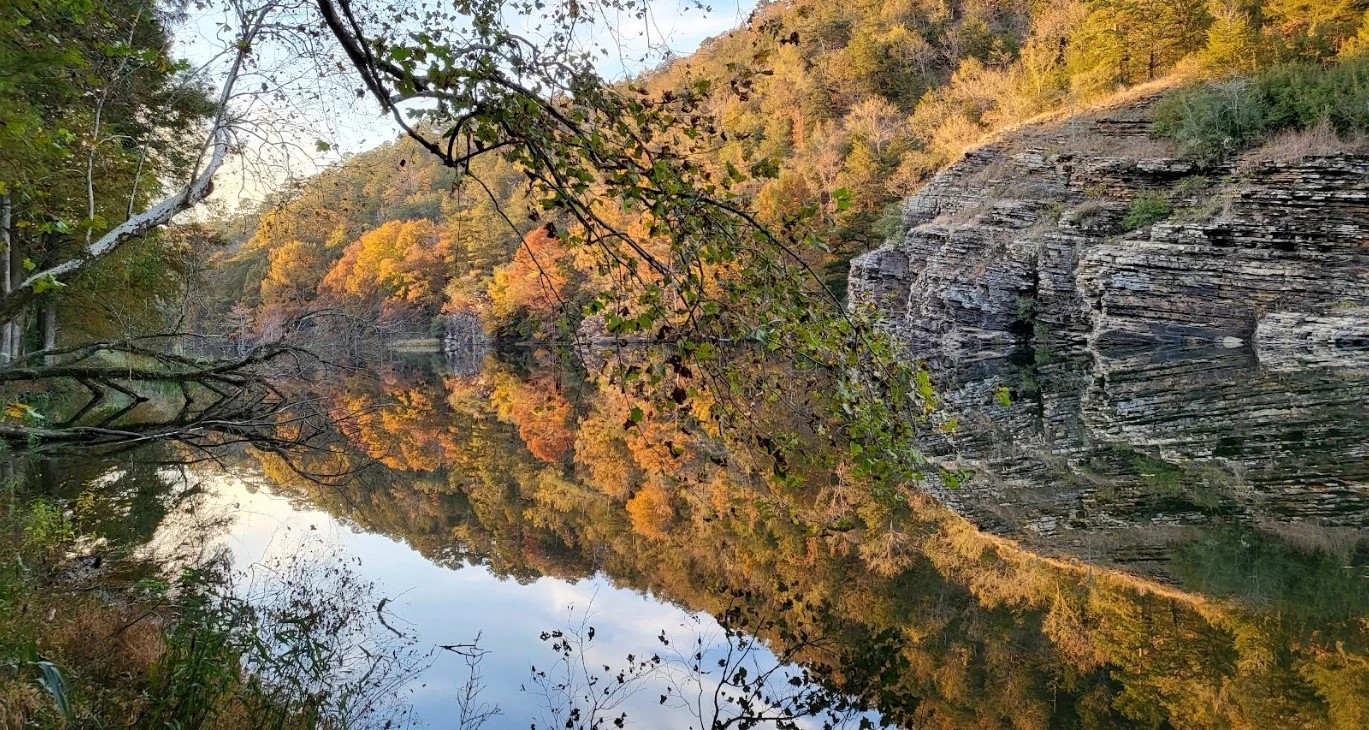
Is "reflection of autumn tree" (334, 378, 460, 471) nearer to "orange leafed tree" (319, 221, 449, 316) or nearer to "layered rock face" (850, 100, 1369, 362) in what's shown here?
"layered rock face" (850, 100, 1369, 362)

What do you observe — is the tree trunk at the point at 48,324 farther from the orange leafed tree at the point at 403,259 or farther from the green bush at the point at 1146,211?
the green bush at the point at 1146,211

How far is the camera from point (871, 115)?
1730 inches

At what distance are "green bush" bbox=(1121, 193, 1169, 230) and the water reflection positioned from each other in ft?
47.6

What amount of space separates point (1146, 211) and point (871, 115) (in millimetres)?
19304

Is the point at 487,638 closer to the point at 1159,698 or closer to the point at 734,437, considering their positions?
the point at 734,437

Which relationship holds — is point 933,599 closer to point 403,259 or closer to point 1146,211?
point 1146,211

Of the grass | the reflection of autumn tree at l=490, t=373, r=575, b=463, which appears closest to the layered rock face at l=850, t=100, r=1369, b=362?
the reflection of autumn tree at l=490, t=373, r=575, b=463

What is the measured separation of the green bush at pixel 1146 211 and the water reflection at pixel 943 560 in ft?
47.6

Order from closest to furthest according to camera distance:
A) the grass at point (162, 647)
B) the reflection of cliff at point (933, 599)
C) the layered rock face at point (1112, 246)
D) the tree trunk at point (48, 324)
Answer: the grass at point (162, 647), the reflection of cliff at point (933, 599), the tree trunk at point (48, 324), the layered rock face at point (1112, 246)

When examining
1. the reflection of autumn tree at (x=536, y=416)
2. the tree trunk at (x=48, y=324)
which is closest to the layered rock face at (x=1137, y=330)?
the reflection of autumn tree at (x=536, y=416)

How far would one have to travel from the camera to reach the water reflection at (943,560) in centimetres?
509

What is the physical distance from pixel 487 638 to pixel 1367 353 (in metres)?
23.0

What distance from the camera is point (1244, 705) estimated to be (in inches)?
185

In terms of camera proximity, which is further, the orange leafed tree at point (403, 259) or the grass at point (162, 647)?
the orange leafed tree at point (403, 259)
